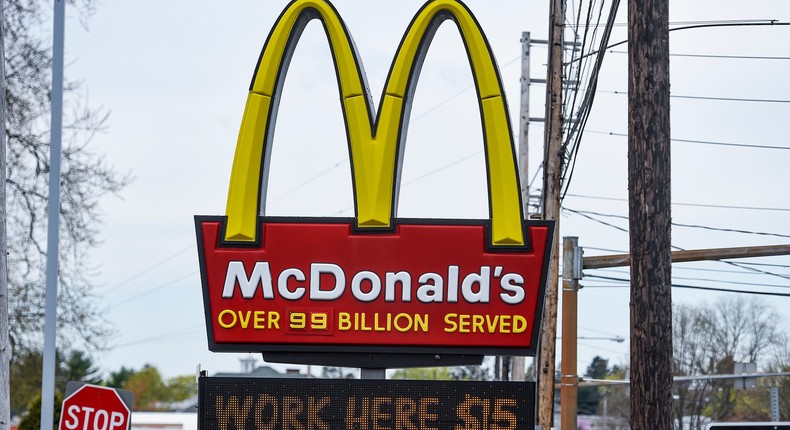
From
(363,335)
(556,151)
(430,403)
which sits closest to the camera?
(430,403)

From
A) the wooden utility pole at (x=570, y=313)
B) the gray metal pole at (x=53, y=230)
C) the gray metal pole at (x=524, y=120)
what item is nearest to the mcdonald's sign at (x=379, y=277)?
the gray metal pole at (x=53, y=230)

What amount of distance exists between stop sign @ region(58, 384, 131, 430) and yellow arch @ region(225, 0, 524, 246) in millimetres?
1961

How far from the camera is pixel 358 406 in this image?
396 inches

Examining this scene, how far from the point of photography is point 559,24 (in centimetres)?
2078

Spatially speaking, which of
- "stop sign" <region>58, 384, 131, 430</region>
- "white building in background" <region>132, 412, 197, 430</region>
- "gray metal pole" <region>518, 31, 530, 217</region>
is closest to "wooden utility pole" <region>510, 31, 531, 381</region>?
"gray metal pole" <region>518, 31, 530, 217</region>

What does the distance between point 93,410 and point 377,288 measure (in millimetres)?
2825

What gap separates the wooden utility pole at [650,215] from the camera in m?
9.91

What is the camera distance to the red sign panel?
36.0 ft

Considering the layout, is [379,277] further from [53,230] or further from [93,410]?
[53,230]

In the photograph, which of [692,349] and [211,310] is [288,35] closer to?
[211,310]

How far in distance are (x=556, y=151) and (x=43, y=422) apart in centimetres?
1020

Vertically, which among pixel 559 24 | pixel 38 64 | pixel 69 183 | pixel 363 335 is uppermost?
pixel 559 24

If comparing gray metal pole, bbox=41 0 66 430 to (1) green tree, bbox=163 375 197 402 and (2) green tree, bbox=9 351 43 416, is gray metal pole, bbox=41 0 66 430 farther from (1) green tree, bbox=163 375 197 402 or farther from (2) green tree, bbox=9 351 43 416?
(1) green tree, bbox=163 375 197 402

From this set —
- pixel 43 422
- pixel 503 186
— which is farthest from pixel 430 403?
pixel 43 422
